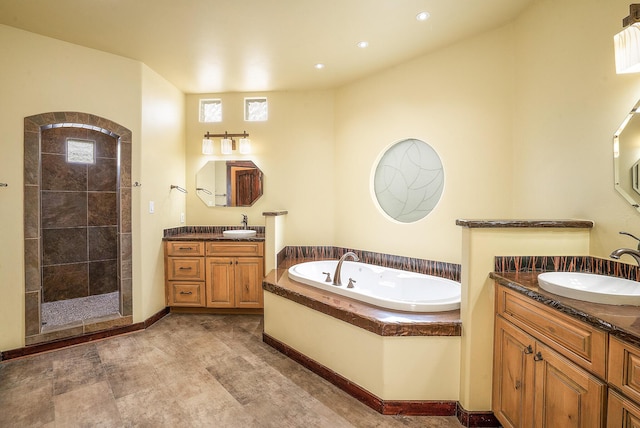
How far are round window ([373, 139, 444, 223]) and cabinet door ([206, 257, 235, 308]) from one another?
1.83 meters

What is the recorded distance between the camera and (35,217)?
251 centimetres

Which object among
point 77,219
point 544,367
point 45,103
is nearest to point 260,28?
point 45,103

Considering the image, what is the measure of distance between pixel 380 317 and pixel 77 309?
3.32 meters

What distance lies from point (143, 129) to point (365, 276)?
2.63 meters

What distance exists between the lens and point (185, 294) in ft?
11.3

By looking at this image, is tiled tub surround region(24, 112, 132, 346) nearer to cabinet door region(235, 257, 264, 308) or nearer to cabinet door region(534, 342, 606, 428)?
cabinet door region(235, 257, 264, 308)

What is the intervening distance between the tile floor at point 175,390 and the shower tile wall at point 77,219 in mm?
1513

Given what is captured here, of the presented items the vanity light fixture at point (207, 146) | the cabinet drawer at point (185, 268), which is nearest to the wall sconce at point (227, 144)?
the vanity light fixture at point (207, 146)

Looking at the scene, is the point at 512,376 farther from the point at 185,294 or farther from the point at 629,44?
the point at 185,294

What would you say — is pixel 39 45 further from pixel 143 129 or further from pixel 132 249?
pixel 132 249

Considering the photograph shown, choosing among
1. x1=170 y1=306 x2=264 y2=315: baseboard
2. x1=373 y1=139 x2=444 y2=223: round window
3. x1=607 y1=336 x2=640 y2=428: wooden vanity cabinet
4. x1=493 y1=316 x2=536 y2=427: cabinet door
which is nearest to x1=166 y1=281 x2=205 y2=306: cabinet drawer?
x1=170 y1=306 x2=264 y2=315: baseboard

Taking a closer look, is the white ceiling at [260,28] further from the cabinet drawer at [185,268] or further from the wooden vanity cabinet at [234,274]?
the cabinet drawer at [185,268]

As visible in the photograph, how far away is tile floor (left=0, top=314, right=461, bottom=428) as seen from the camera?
177 cm

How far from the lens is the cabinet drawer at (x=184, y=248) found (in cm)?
342
